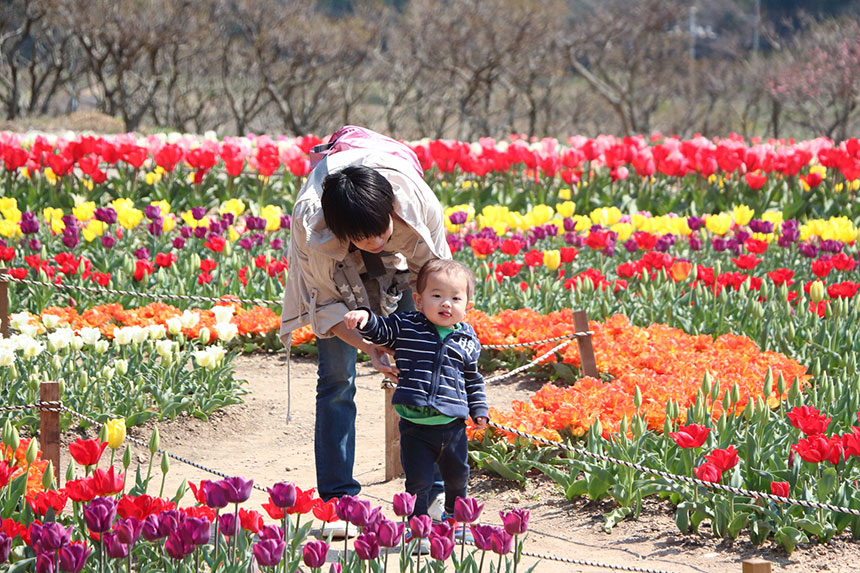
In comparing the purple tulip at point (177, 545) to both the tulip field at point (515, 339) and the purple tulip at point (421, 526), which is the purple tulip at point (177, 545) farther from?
the purple tulip at point (421, 526)

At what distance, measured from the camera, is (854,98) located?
20438 mm

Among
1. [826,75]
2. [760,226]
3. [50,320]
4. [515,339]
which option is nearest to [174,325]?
[50,320]

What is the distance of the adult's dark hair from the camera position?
3002 millimetres

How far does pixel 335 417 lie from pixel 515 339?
2.44 m

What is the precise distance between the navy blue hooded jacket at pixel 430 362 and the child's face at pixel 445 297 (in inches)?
2.8

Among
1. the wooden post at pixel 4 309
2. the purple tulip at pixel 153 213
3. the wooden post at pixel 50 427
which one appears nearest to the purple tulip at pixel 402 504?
the wooden post at pixel 50 427

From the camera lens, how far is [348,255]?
3.32 metres

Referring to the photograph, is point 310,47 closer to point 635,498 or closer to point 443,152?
point 443,152

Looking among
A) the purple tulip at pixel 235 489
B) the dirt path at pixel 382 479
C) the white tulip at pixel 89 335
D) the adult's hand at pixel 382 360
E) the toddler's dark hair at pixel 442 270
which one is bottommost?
the dirt path at pixel 382 479

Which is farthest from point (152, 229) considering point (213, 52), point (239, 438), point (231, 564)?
point (213, 52)

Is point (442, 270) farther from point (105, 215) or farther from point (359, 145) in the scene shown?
point (105, 215)

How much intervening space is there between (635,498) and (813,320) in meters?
2.32

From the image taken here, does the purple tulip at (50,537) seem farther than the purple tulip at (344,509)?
No

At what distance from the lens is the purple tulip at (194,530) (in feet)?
7.16
